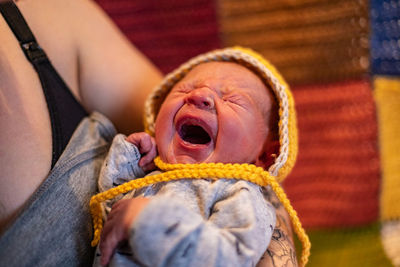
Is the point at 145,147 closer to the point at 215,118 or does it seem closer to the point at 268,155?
the point at 215,118

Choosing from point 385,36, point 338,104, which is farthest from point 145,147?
point 385,36

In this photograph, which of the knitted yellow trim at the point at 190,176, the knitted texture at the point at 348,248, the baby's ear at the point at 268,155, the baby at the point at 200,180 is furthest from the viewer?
the knitted texture at the point at 348,248

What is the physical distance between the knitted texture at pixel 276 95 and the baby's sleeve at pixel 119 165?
0.37 ft

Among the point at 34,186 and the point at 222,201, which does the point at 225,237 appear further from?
the point at 34,186

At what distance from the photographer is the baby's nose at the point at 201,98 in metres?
0.78

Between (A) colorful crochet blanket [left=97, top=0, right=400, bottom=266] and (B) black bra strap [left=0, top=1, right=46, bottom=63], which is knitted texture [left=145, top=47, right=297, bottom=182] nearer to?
(B) black bra strap [left=0, top=1, right=46, bottom=63]

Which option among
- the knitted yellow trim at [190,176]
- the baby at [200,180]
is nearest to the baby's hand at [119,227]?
the baby at [200,180]

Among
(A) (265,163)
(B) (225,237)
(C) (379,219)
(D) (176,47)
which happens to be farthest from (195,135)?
(C) (379,219)

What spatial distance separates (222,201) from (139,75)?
1.55 feet

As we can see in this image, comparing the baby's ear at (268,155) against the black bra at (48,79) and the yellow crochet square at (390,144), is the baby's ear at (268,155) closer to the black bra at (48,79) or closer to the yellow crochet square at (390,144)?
the black bra at (48,79)

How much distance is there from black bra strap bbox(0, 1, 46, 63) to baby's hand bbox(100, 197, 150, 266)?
38 centimetres

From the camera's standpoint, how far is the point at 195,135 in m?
0.85

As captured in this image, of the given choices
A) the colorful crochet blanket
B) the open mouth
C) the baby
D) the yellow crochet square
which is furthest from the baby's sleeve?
the yellow crochet square

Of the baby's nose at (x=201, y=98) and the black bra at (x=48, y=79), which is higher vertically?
the black bra at (x=48, y=79)
